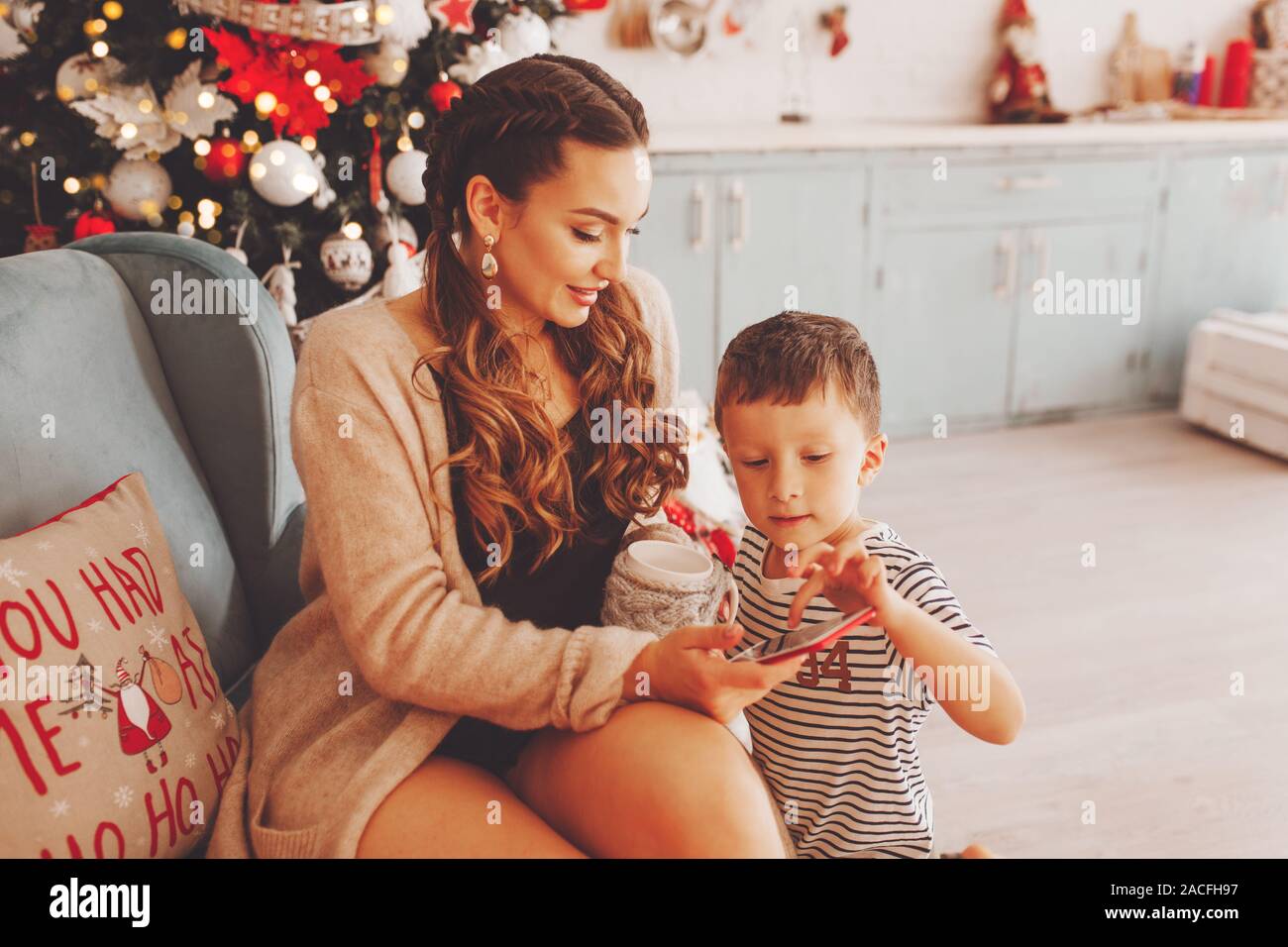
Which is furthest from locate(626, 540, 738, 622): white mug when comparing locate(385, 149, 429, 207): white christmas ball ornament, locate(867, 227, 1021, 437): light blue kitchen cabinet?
locate(867, 227, 1021, 437): light blue kitchen cabinet

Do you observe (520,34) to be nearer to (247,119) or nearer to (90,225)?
(247,119)

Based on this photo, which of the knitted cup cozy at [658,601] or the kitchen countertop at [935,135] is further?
the kitchen countertop at [935,135]

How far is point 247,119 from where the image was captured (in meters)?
2.51

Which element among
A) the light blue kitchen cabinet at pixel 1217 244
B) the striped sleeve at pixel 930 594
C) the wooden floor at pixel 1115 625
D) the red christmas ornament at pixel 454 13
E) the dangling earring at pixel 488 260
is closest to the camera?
the striped sleeve at pixel 930 594

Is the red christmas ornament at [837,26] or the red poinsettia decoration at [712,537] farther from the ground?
the red christmas ornament at [837,26]

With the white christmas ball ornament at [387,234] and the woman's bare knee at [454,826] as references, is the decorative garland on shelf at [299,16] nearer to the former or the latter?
the white christmas ball ornament at [387,234]

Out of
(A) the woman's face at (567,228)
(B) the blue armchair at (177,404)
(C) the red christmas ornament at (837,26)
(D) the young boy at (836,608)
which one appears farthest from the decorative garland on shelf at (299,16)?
(C) the red christmas ornament at (837,26)

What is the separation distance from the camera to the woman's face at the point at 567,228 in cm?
109

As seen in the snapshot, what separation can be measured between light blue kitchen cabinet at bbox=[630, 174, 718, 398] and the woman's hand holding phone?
2.35 metres

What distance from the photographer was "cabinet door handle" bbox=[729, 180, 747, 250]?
341 centimetres

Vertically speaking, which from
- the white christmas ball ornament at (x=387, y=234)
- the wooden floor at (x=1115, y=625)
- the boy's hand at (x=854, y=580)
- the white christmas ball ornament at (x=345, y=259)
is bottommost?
the wooden floor at (x=1115, y=625)
